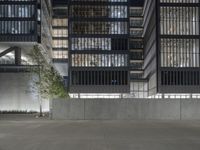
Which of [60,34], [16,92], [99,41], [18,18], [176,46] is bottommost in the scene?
[16,92]

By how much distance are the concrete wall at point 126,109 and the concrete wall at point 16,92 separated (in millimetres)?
41467

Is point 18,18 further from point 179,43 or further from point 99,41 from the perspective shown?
point 179,43

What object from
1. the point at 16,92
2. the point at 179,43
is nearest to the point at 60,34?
the point at 179,43

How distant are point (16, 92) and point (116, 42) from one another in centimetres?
4029

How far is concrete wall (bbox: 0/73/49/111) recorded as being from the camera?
3489 inches

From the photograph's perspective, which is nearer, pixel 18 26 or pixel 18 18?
pixel 18 26

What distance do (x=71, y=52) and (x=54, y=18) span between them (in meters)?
38.2

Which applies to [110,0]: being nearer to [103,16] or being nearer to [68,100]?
[103,16]

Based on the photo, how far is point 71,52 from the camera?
379 ft

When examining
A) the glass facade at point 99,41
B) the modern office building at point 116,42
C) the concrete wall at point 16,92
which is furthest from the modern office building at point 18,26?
the glass facade at point 99,41

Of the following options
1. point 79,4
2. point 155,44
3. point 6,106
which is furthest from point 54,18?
point 6,106

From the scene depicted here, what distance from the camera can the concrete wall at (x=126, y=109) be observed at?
48344 millimetres

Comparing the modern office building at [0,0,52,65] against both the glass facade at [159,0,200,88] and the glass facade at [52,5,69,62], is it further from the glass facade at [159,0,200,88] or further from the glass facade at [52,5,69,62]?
the glass facade at [52,5,69,62]

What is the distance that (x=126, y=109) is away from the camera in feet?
160
